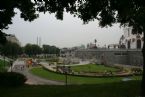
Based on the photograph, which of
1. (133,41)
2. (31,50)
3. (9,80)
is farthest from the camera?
(31,50)

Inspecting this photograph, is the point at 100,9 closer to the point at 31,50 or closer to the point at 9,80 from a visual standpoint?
the point at 9,80

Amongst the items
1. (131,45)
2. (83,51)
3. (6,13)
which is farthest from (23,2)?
(83,51)

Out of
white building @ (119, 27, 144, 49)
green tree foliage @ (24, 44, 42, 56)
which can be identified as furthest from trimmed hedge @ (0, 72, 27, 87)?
green tree foliage @ (24, 44, 42, 56)

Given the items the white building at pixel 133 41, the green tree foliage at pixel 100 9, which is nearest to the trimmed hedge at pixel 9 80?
the green tree foliage at pixel 100 9

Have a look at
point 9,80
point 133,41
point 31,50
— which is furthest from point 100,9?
point 31,50

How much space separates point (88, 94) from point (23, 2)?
5.33 meters

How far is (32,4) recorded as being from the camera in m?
14.4

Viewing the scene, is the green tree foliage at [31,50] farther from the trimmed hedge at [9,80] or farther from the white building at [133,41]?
the trimmed hedge at [9,80]

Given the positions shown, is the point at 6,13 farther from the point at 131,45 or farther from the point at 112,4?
the point at 131,45

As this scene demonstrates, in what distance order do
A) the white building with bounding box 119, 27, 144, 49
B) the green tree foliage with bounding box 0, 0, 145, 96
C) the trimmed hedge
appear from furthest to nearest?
the white building with bounding box 119, 27, 144, 49
the trimmed hedge
the green tree foliage with bounding box 0, 0, 145, 96

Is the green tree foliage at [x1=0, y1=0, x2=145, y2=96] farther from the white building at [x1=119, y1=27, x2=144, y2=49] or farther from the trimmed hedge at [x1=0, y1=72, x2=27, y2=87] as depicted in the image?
the white building at [x1=119, y1=27, x2=144, y2=49]

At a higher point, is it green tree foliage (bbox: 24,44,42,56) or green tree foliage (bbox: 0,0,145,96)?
green tree foliage (bbox: 0,0,145,96)

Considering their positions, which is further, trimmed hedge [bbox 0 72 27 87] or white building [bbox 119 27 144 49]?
white building [bbox 119 27 144 49]

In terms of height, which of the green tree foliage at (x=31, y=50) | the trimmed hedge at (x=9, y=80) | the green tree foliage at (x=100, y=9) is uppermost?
the green tree foliage at (x=100, y=9)
